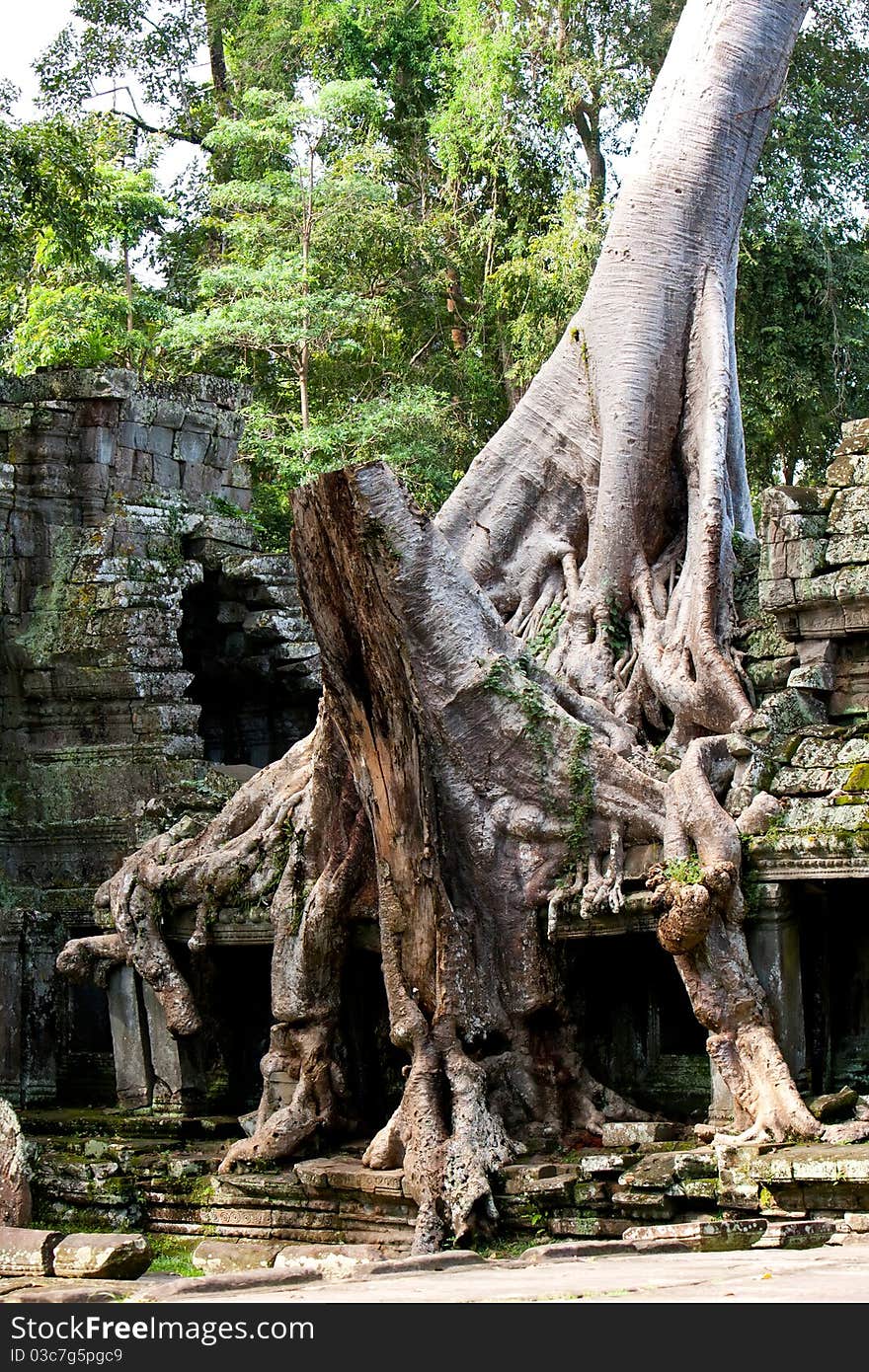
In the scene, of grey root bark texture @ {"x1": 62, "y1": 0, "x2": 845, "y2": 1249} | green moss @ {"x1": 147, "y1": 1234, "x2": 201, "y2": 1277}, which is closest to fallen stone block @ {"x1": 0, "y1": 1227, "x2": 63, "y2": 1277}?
green moss @ {"x1": 147, "y1": 1234, "x2": 201, "y2": 1277}

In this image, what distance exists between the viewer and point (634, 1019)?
11.2 metres

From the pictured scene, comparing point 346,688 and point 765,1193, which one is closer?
point 765,1193

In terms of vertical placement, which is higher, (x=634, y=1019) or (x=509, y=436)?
(x=509, y=436)

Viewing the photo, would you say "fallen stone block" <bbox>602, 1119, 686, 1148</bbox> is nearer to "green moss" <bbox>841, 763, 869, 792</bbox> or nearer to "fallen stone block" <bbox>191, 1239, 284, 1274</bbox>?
"fallen stone block" <bbox>191, 1239, 284, 1274</bbox>

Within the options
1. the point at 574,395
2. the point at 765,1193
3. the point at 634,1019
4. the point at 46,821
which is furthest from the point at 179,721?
the point at 765,1193

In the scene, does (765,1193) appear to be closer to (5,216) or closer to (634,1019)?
(634,1019)

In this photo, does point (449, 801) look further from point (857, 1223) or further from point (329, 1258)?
point (857, 1223)

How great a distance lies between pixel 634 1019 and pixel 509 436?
444 cm

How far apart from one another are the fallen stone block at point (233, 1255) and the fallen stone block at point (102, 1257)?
1934 millimetres

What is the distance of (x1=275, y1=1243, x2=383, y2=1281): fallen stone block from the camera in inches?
293

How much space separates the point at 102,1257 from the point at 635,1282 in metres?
2.47

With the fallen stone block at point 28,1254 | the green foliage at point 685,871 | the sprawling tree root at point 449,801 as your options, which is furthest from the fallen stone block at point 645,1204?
the fallen stone block at point 28,1254

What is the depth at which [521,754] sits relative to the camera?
1103cm

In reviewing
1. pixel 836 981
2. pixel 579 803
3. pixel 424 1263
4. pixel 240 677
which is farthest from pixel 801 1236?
pixel 240 677
